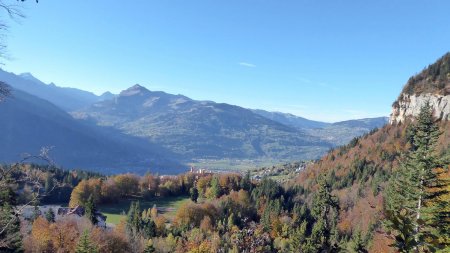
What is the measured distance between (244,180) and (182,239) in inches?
3332

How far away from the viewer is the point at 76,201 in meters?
156

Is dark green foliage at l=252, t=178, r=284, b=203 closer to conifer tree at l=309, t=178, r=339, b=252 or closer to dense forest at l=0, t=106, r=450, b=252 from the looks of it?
dense forest at l=0, t=106, r=450, b=252

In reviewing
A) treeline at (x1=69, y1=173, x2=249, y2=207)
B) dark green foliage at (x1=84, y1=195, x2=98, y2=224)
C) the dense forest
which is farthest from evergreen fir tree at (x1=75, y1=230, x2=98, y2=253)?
treeline at (x1=69, y1=173, x2=249, y2=207)

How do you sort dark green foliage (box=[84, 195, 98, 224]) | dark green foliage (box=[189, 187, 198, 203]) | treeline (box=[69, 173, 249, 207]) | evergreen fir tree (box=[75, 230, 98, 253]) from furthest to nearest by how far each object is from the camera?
dark green foliage (box=[189, 187, 198, 203]) < treeline (box=[69, 173, 249, 207]) < dark green foliage (box=[84, 195, 98, 224]) < evergreen fir tree (box=[75, 230, 98, 253])

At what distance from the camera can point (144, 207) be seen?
15900cm

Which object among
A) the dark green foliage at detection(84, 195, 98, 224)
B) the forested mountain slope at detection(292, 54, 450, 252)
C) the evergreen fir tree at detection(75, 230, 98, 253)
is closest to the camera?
the evergreen fir tree at detection(75, 230, 98, 253)

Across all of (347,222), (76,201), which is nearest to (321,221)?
(347,222)

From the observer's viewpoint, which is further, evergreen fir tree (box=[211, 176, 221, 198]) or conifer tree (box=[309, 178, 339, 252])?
evergreen fir tree (box=[211, 176, 221, 198])

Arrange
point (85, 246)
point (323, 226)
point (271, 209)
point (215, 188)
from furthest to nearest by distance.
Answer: point (215, 188) < point (271, 209) < point (85, 246) < point (323, 226)

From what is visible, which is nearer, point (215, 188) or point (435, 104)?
point (215, 188)

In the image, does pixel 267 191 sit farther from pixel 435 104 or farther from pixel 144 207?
pixel 435 104

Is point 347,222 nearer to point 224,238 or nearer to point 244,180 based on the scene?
point 224,238

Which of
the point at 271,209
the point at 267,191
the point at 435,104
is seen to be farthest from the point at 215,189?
the point at 435,104

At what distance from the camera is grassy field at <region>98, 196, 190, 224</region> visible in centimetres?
14135
